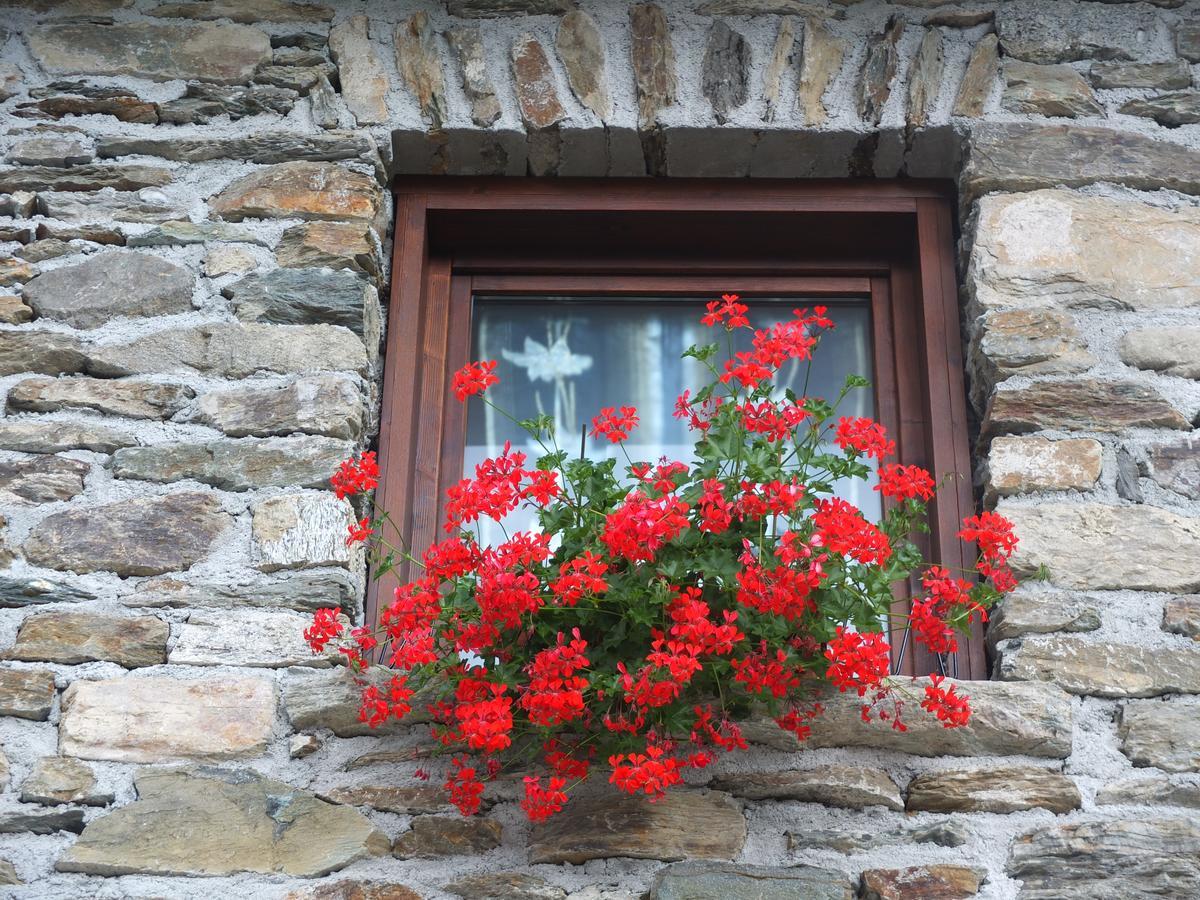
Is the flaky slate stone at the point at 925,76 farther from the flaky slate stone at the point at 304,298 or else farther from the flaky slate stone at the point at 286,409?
the flaky slate stone at the point at 286,409

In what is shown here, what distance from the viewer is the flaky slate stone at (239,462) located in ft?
8.47

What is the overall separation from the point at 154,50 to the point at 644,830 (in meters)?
2.02

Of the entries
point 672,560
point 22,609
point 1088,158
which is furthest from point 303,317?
point 1088,158

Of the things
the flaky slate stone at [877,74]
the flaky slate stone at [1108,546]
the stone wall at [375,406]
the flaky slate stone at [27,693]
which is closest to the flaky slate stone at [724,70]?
the stone wall at [375,406]

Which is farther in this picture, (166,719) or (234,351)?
(234,351)

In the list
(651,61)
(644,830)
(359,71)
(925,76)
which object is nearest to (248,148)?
(359,71)

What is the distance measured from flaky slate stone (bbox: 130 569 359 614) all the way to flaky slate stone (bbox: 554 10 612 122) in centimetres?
118

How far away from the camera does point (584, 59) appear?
2.99 meters

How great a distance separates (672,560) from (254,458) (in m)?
0.90

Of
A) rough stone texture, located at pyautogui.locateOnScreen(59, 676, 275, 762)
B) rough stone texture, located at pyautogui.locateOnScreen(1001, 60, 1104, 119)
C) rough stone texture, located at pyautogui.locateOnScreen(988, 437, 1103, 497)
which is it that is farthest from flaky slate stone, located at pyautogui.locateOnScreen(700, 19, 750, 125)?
rough stone texture, located at pyautogui.locateOnScreen(59, 676, 275, 762)

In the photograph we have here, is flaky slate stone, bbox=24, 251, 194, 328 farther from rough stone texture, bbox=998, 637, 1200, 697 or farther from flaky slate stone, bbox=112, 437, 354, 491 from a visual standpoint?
rough stone texture, bbox=998, 637, 1200, 697

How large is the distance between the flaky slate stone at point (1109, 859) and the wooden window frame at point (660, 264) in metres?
0.85

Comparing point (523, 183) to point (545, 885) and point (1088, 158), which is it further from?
point (545, 885)

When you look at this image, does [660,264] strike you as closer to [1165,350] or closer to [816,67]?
[816,67]
